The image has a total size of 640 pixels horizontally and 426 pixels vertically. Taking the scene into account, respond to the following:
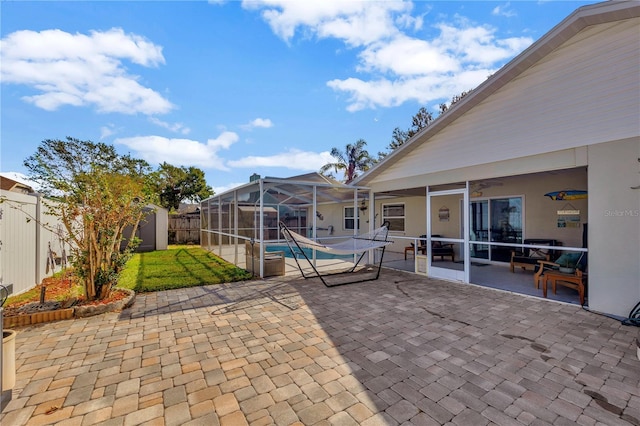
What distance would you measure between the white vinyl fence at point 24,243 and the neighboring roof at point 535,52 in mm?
7330

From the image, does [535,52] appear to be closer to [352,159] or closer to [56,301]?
[56,301]

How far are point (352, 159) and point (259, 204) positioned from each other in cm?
1562

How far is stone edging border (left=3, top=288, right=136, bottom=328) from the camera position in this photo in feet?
12.4

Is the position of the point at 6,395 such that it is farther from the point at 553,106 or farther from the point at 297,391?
the point at 553,106

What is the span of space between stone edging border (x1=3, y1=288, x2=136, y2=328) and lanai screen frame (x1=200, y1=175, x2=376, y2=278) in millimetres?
2898

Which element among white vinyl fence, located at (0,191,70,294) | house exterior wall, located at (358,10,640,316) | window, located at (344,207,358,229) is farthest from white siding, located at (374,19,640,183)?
white vinyl fence, located at (0,191,70,294)

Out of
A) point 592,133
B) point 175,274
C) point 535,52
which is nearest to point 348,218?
point 175,274

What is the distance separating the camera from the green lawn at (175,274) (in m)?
6.02

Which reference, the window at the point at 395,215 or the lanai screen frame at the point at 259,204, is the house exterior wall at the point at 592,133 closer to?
the lanai screen frame at the point at 259,204

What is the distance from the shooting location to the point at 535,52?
4836mm

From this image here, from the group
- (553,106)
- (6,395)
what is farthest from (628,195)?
(6,395)

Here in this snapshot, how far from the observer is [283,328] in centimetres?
376

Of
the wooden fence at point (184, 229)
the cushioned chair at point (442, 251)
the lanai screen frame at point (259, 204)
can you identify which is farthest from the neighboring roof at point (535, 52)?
the wooden fence at point (184, 229)

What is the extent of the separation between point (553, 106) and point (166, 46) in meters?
8.52
